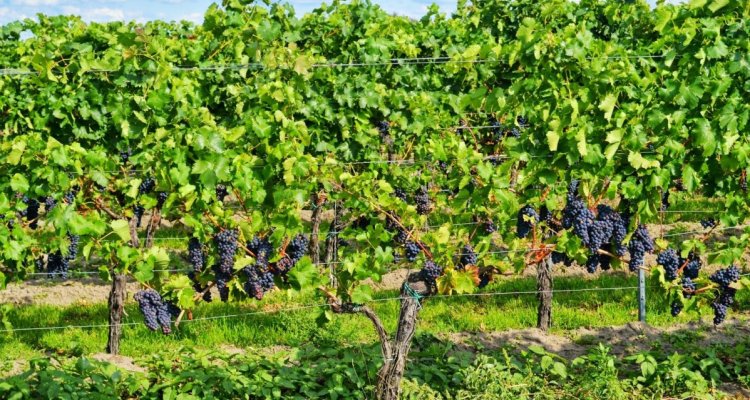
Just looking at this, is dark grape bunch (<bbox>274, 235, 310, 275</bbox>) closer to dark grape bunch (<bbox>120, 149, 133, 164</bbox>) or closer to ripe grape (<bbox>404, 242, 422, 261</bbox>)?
ripe grape (<bbox>404, 242, 422, 261</bbox>)

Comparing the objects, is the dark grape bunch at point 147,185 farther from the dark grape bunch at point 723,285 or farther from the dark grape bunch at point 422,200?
the dark grape bunch at point 723,285

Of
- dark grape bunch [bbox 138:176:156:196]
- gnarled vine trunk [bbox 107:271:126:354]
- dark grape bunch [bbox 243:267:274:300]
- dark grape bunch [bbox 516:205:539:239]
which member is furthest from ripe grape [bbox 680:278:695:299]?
gnarled vine trunk [bbox 107:271:126:354]

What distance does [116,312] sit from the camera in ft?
23.9

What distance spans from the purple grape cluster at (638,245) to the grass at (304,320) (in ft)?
5.43

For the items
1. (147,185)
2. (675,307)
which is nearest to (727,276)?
(675,307)

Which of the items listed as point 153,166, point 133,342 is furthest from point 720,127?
point 133,342

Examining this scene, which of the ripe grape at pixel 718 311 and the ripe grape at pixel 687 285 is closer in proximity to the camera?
the ripe grape at pixel 687 285

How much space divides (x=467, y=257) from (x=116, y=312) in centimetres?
293

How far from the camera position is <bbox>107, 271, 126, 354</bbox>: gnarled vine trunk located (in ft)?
23.6

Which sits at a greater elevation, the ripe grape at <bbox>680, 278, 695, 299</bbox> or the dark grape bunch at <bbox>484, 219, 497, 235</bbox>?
the dark grape bunch at <bbox>484, 219, 497, 235</bbox>

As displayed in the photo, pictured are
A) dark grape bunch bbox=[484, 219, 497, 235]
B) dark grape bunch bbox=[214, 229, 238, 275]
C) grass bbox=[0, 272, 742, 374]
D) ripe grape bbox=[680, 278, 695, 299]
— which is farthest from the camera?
grass bbox=[0, 272, 742, 374]

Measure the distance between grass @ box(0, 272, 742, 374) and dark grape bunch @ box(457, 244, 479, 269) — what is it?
1.39m

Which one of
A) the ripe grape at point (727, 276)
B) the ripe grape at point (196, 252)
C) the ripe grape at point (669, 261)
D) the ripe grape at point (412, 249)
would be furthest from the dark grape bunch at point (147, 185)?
the ripe grape at point (727, 276)

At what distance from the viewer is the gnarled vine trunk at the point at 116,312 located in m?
7.19
